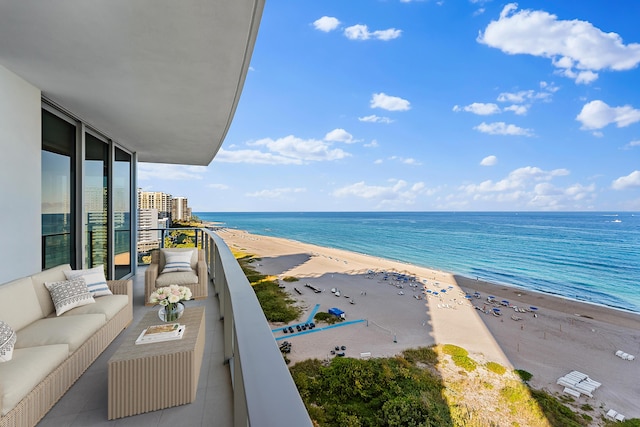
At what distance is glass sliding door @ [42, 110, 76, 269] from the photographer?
11.1ft

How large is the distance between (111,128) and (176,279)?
2540mm

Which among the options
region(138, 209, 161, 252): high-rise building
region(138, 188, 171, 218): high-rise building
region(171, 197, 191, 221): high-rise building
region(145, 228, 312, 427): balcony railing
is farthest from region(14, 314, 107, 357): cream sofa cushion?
region(171, 197, 191, 221): high-rise building

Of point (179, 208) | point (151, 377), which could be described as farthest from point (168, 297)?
point (179, 208)

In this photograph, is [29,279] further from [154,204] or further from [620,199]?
[620,199]

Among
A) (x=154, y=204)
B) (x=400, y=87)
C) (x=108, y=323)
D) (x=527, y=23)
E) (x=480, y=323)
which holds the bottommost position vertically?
(x=480, y=323)

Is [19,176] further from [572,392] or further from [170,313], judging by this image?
[572,392]

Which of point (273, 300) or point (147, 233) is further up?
point (147, 233)

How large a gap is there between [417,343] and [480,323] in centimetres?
310

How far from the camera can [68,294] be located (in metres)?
2.75

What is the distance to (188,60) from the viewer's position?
93.7 inches

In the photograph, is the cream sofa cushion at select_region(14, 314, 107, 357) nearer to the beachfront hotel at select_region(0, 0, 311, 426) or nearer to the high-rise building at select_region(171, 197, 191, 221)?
the beachfront hotel at select_region(0, 0, 311, 426)

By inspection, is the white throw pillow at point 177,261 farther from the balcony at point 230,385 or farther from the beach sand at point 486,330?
the beach sand at point 486,330

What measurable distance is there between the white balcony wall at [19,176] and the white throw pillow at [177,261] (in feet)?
5.07

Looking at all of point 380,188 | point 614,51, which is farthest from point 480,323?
point 380,188
